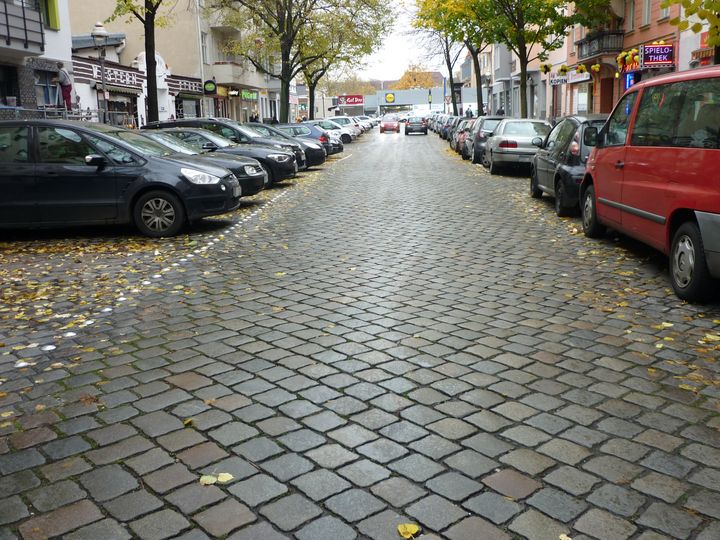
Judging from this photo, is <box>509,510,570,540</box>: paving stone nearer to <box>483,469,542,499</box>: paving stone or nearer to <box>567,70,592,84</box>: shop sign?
<box>483,469,542,499</box>: paving stone

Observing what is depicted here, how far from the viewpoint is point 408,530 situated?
297 cm

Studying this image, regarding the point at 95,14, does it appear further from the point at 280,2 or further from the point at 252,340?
the point at 252,340

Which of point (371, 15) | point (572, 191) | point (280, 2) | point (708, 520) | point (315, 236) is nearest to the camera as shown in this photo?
point (708, 520)

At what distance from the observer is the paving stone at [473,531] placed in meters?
2.94

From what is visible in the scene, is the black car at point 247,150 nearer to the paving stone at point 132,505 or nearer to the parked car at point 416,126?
the paving stone at point 132,505

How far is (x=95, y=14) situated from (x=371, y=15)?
16005mm

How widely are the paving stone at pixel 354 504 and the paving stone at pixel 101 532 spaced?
2.72ft

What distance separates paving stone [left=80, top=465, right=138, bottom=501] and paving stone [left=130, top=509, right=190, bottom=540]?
274 mm

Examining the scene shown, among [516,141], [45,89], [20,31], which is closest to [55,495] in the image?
[516,141]

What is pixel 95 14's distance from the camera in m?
42.0

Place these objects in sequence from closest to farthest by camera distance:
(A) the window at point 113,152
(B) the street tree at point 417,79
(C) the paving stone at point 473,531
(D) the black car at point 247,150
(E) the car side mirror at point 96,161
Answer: (C) the paving stone at point 473,531, (E) the car side mirror at point 96,161, (A) the window at point 113,152, (D) the black car at point 247,150, (B) the street tree at point 417,79

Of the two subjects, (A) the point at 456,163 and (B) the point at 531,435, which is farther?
(A) the point at 456,163

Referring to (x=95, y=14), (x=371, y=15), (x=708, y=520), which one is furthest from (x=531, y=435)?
(x=95, y=14)

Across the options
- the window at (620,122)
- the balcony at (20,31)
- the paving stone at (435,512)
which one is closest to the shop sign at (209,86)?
the balcony at (20,31)
